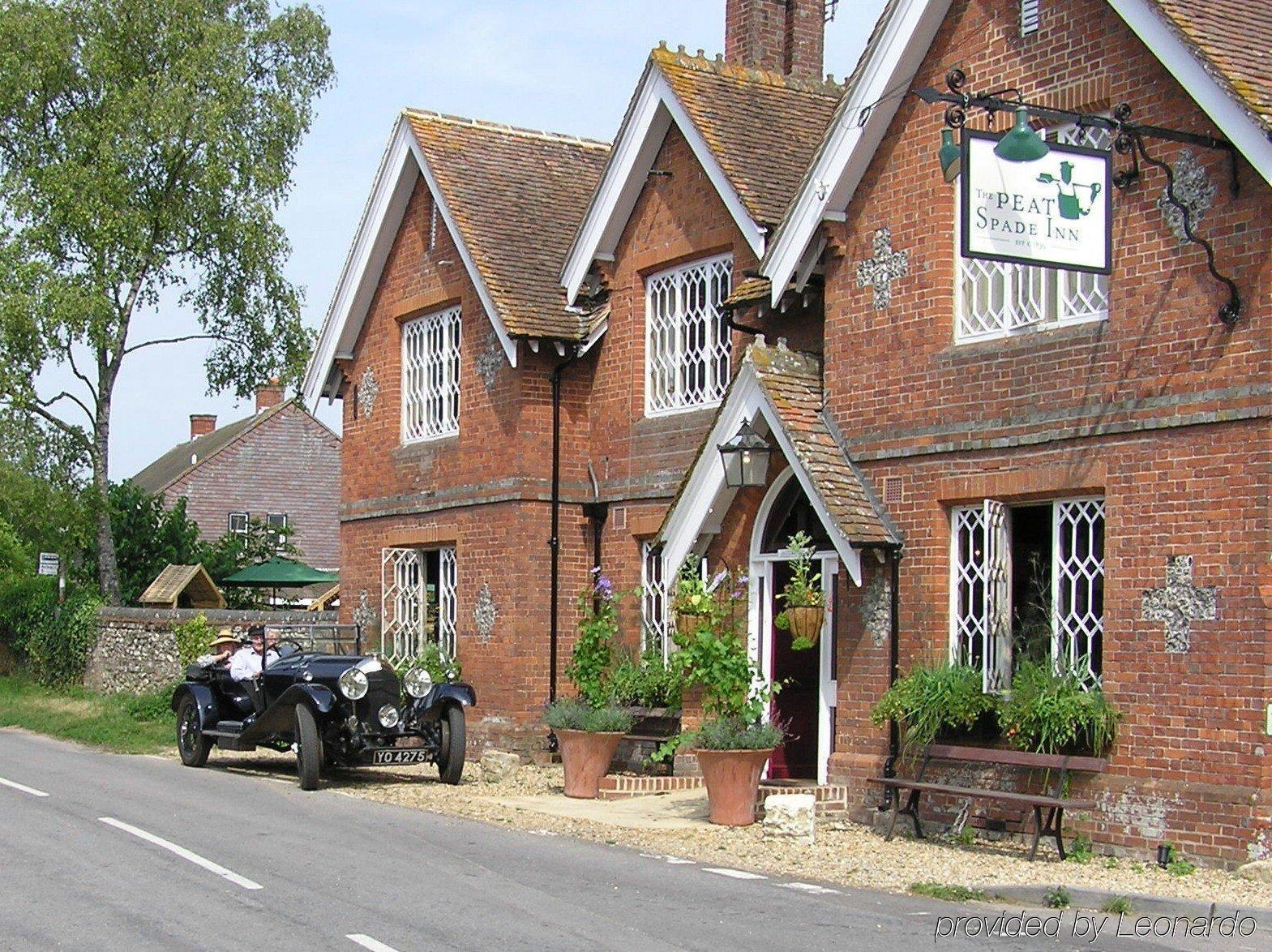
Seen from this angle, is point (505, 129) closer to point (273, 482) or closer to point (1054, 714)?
point (1054, 714)

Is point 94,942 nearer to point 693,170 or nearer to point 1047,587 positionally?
point 1047,587

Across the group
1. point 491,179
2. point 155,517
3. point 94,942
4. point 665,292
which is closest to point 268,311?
point 155,517

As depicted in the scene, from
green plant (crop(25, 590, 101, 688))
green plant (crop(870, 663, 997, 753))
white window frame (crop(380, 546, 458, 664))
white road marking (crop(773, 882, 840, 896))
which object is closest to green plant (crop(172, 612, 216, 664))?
green plant (crop(25, 590, 101, 688))

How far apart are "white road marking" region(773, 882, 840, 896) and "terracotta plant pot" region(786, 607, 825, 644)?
4.17 metres

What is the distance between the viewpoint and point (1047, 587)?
45.7ft

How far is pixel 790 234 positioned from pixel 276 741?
25.9 ft

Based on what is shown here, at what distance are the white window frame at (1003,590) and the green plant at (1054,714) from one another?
0.67ft

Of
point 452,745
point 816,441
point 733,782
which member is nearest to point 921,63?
point 816,441

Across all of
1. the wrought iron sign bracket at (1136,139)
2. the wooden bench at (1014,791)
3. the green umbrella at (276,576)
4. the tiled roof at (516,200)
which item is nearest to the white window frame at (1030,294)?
the wrought iron sign bracket at (1136,139)

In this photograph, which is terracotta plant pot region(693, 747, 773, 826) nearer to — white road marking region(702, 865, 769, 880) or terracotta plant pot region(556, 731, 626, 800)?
white road marking region(702, 865, 769, 880)

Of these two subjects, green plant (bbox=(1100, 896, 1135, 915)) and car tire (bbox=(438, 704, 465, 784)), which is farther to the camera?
car tire (bbox=(438, 704, 465, 784))

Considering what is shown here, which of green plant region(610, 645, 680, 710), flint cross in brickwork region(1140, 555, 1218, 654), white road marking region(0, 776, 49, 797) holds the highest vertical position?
flint cross in brickwork region(1140, 555, 1218, 654)

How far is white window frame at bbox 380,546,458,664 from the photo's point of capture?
2220 cm

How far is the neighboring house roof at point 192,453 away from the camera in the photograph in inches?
2020
